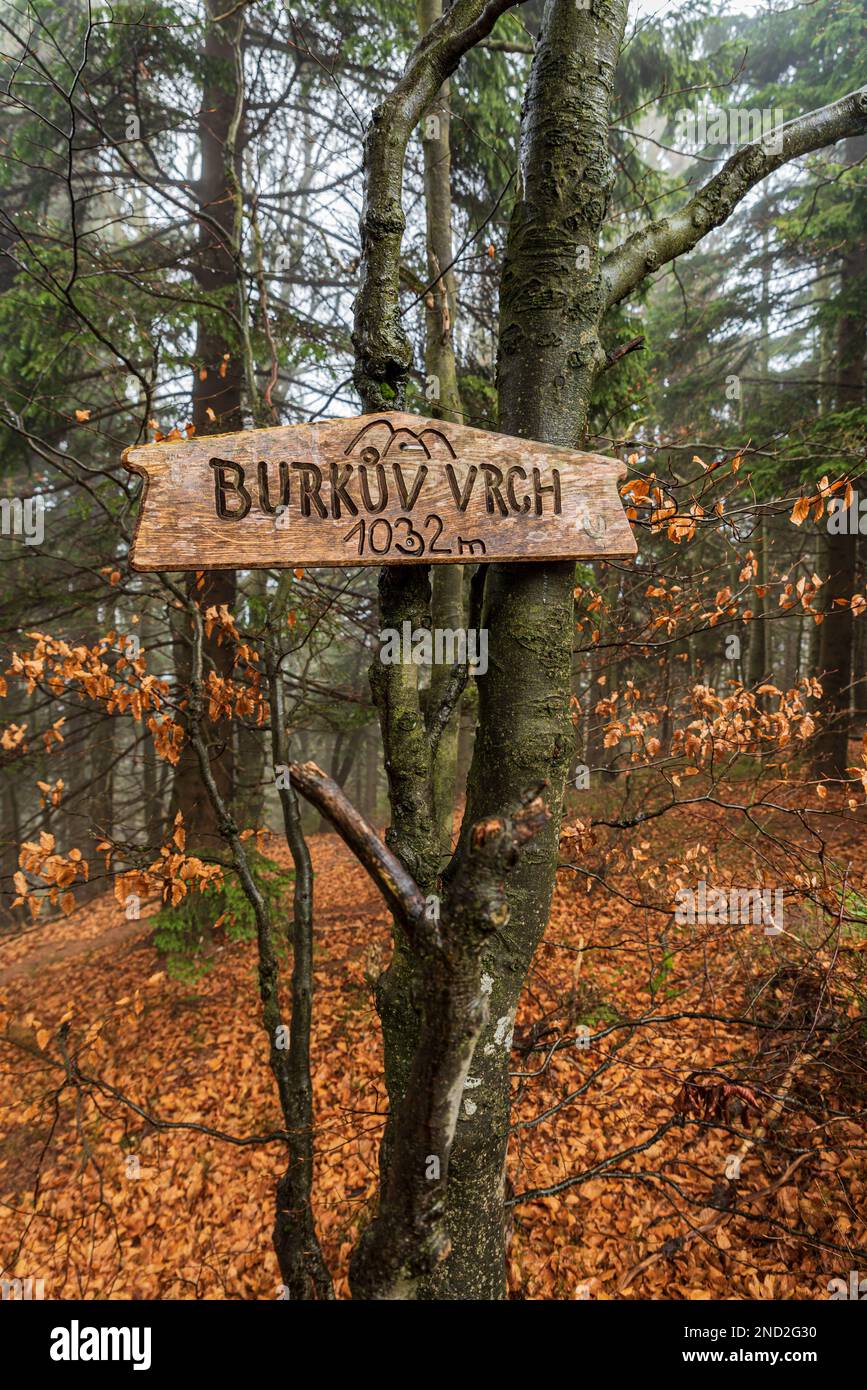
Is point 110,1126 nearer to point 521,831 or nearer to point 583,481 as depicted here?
point 521,831

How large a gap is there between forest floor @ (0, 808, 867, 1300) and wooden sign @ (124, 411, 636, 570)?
1.48 meters

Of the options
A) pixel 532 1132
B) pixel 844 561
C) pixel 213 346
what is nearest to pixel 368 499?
pixel 532 1132

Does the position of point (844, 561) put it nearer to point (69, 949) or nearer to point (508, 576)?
point (508, 576)

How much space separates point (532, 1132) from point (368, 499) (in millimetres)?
4072

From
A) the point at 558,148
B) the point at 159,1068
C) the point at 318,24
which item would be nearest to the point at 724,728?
the point at 558,148

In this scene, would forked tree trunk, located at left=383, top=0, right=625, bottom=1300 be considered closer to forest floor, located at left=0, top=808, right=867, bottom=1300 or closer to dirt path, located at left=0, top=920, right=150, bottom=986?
forest floor, located at left=0, top=808, right=867, bottom=1300

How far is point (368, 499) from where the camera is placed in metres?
1.49

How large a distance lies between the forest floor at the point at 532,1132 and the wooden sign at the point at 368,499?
1477mm

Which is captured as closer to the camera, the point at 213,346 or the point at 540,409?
the point at 540,409

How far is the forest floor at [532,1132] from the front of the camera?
2.72m

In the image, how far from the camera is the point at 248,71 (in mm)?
5754

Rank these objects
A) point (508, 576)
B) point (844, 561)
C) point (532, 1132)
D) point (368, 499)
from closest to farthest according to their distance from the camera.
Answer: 1. point (368, 499)
2. point (508, 576)
3. point (532, 1132)
4. point (844, 561)

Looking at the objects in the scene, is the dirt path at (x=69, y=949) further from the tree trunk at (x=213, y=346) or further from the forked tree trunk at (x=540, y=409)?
the forked tree trunk at (x=540, y=409)

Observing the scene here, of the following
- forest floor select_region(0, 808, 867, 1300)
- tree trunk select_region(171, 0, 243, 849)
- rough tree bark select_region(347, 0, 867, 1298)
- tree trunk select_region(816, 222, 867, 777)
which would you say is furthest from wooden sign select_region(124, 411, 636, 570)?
tree trunk select_region(816, 222, 867, 777)
